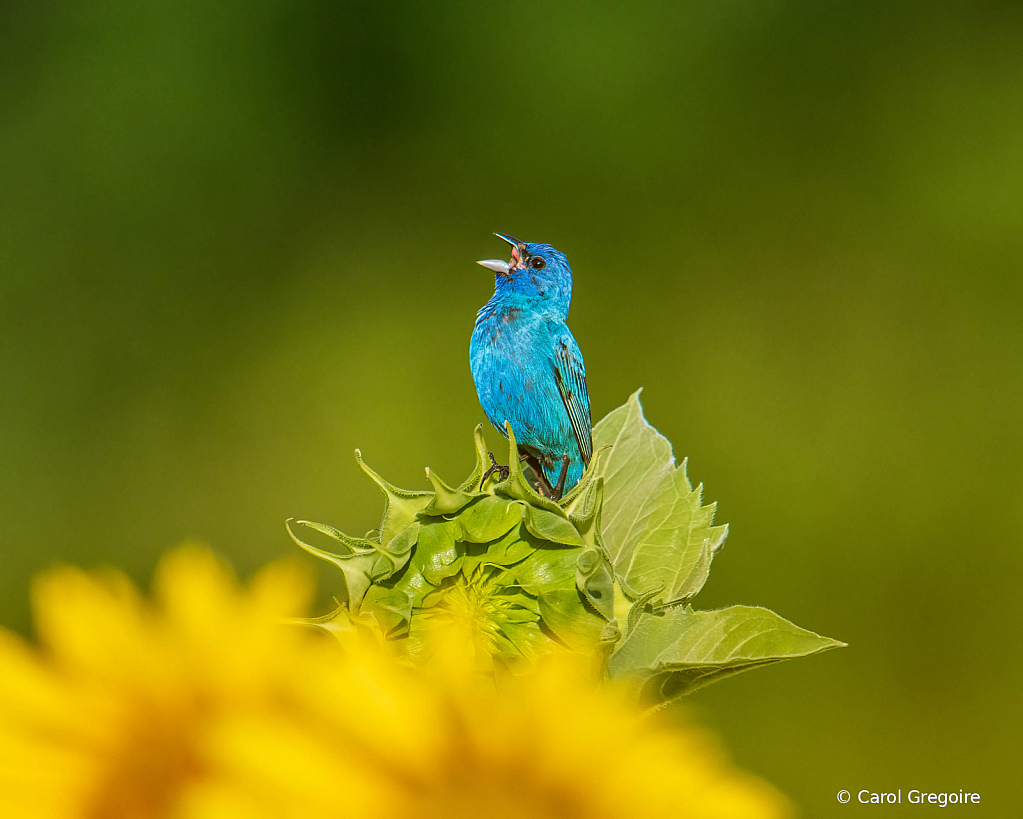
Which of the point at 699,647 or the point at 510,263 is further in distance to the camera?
the point at 510,263

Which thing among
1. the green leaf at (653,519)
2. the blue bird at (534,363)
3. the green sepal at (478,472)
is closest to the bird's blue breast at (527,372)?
the blue bird at (534,363)

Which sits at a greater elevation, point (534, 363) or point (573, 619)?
point (534, 363)

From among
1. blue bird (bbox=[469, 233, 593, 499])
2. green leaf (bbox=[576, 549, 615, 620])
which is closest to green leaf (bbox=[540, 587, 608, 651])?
green leaf (bbox=[576, 549, 615, 620])

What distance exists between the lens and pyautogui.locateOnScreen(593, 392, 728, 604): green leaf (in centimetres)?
47

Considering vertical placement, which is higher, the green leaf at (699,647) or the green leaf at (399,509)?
the green leaf at (399,509)

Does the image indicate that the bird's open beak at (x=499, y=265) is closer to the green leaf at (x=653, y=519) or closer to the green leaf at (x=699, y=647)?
the green leaf at (x=653, y=519)

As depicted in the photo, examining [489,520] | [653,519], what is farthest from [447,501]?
[653,519]

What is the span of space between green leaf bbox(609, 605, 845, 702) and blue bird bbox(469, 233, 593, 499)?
316 millimetres

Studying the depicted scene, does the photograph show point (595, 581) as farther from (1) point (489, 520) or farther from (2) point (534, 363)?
(2) point (534, 363)

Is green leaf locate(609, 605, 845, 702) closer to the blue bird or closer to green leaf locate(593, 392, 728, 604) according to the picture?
green leaf locate(593, 392, 728, 604)

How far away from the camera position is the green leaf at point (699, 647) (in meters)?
0.37

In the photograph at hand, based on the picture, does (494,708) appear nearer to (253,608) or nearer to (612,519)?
(253,608)

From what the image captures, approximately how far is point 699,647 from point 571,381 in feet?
1.17

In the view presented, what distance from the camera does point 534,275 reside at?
0.74 m
